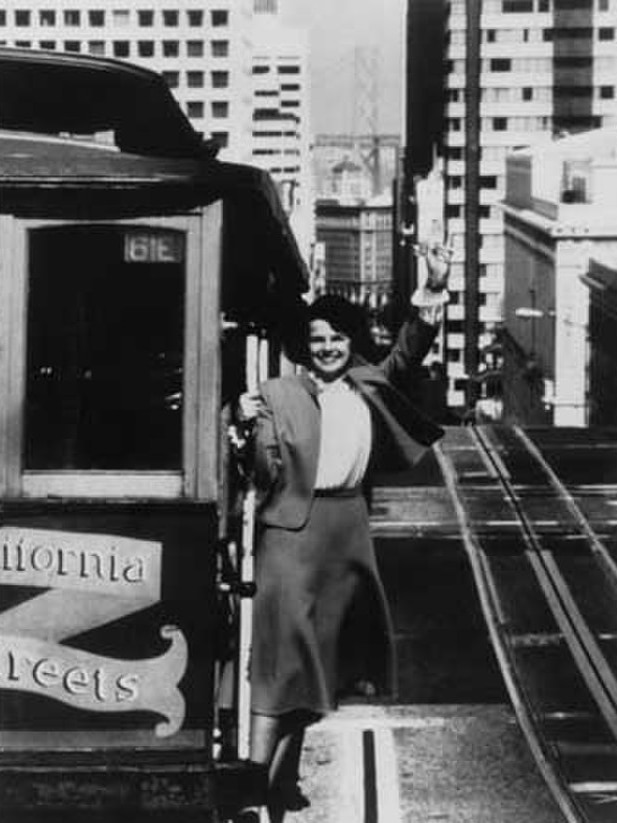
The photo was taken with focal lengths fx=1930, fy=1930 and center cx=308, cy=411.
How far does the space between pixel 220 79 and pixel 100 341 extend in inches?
4954

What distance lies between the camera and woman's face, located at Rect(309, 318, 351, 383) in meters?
6.98

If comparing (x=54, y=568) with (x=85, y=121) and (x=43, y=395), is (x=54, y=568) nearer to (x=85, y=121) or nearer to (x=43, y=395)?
(x=43, y=395)

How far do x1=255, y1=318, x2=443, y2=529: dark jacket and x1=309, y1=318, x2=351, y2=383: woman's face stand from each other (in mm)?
63

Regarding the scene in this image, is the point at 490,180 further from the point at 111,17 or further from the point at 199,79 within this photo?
the point at 111,17

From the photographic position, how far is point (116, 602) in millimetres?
6656

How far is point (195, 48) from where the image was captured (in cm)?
12706

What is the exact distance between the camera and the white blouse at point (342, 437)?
22.9 feet

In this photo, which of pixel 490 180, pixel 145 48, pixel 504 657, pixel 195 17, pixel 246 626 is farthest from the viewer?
pixel 490 180

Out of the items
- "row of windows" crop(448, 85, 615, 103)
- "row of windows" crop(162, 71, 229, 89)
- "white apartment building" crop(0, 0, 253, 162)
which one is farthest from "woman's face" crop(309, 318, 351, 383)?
"row of windows" crop(448, 85, 615, 103)

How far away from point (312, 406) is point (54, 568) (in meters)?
1.09

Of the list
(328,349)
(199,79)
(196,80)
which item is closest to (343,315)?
(328,349)

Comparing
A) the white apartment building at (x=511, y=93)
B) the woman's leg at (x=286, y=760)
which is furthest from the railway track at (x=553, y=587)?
the white apartment building at (x=511, y=93)

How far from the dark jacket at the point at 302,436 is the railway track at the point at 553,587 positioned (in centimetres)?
172

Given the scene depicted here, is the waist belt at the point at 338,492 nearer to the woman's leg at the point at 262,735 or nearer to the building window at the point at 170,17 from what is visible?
the woman's leg at the point at 262,735
